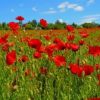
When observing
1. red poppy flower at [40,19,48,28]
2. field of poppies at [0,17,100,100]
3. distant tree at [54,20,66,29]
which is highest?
red poppy flower at [40,19,48,28]

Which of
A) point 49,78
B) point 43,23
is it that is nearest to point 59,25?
point 43,23

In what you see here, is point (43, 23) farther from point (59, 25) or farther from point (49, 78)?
point (59, 25)

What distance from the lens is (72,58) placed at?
5250 millimetres

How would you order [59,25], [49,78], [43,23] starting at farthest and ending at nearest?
[59,25]
[43,23]
[49,78]

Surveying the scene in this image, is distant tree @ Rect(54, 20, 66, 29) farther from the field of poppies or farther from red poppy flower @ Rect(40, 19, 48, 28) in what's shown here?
the field of poppies

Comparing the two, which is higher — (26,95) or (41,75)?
(41,75)

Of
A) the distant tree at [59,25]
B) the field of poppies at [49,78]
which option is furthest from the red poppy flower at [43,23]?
the distant tree at [59,25]

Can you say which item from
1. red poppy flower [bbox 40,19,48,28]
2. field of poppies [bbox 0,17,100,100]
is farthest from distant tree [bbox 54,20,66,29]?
field of poppies [bbox 0,17,100,100]

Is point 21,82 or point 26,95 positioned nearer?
point 26,95

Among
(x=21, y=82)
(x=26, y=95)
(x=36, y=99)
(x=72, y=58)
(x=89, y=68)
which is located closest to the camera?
(x=89, y=68)

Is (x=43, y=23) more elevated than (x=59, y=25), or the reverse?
(x=43, y=23)

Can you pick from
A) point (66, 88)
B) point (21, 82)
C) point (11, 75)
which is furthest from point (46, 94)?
point (11, 75)

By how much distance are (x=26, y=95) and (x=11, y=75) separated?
0.89m

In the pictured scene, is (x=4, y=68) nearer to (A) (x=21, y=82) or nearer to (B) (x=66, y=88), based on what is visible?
(A) (x=21, y=82)
